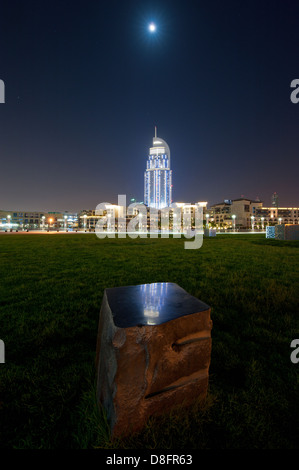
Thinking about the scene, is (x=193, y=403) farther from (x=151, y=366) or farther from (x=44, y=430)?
(x=44, y=430)

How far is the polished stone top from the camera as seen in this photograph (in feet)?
5.06

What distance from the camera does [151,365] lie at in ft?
4.75

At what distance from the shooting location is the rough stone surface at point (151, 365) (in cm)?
139

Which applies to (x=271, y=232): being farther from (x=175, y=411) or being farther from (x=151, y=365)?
(x=151, y=365)

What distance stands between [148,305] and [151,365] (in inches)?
20.1
